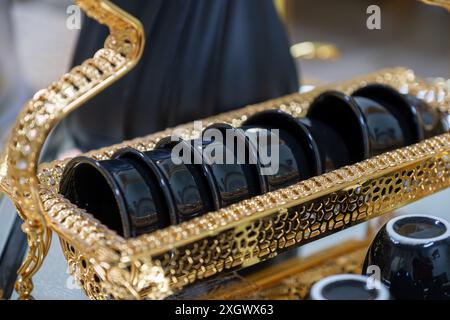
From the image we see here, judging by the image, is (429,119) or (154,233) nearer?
(154,233)

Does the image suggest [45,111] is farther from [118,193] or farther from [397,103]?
[397,103]

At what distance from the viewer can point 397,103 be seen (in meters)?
0.71

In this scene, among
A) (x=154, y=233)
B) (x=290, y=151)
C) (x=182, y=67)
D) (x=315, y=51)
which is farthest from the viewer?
(x=315, y=51)

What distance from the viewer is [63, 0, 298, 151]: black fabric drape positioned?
810mm

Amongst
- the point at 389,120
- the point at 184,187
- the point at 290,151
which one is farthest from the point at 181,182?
the point at 389,120

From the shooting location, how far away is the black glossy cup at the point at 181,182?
0.55 meters

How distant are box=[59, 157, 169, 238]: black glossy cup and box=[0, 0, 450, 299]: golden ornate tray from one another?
0.02 m

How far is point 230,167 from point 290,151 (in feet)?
0.22

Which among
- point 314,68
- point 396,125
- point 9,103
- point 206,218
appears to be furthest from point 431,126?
point 314,68

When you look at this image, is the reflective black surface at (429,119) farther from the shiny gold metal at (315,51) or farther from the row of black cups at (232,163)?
the shiny gold metal at (315,51)

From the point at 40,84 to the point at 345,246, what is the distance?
3.11ft

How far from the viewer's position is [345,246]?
0.79m

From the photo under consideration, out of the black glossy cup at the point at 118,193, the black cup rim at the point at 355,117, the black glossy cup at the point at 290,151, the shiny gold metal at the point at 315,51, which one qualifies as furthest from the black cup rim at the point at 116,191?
the shiny gold metal at the point at 315,51

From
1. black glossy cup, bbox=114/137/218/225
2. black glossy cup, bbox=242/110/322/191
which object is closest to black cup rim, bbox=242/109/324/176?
black glossy cup, bbox=242/110/322/191
